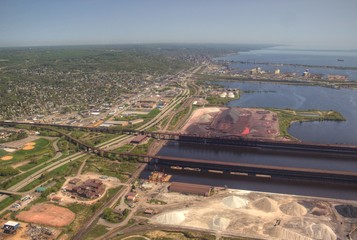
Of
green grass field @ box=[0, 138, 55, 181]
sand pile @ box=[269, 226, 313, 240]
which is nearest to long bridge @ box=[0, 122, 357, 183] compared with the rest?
green grass field @ box=[0, 138, 55, 181]

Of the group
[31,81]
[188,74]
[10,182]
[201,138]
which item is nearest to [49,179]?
[10,182]

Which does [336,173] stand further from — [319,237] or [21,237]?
[21,237]

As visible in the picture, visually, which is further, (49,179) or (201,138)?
(201,138)

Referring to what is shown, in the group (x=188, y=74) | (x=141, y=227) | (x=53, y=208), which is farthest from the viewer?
(x=188, y=74)

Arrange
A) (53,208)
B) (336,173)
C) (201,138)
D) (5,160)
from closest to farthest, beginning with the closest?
(53,208)
(336,173)
(5,160)
(201,138)

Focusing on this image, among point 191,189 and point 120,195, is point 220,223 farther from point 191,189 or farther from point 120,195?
point 120,195

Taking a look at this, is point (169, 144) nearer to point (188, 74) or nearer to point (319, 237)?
point (319, 237)
